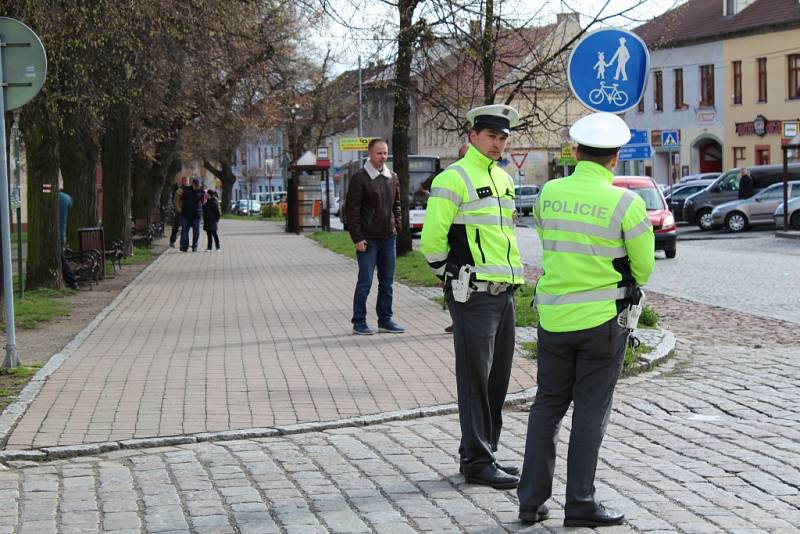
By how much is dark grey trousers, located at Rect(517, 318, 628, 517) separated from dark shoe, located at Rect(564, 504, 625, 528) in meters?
0.02

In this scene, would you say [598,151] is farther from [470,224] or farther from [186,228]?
[186,228]

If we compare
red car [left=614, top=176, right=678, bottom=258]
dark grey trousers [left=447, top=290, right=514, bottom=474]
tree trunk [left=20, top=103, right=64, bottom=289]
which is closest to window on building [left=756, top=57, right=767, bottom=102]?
red car [left=614, top=176, right=678, bottom=258]

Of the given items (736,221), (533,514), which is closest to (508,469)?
(533,514)

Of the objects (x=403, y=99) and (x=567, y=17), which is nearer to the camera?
(x=567, y=17)

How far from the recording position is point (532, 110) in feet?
71.9

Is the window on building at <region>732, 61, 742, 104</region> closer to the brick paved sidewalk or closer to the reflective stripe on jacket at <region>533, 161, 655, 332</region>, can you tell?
the brick paved sidewalk

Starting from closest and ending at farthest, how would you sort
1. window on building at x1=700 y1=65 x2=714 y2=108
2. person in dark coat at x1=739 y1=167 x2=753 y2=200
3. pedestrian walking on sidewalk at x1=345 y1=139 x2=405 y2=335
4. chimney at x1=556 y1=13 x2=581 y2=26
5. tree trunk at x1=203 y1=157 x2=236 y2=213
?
pedestrian walking on sidewalk at x1=345 y1=139 x2=405 y2=335 < chimney at x1=556 y1=13 x2=581 y2=26 < person in dark coat at x1=739 y1=167 x2=753 y2=200 < window on building at x1=700 y1=65 x2=714 y2=108 < tree trunk at x1=203 y1=157 x2=236 y2=213

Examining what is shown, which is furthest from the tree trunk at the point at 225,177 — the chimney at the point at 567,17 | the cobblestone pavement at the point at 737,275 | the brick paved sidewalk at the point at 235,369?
the brick paved sidewalk at the point at 235,369

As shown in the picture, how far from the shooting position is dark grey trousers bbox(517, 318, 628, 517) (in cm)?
562

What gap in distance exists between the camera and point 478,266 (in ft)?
21.9

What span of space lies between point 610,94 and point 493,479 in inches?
200

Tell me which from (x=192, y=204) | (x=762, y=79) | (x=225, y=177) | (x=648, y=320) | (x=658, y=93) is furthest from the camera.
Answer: (x=225, y=177)

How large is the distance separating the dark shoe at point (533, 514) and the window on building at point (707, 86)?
202 ft

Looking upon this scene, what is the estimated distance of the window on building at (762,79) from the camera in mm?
61672
